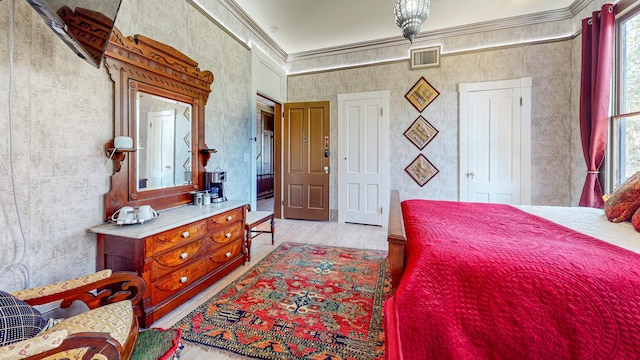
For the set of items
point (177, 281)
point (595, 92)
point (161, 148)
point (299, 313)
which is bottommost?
point (299, 313)

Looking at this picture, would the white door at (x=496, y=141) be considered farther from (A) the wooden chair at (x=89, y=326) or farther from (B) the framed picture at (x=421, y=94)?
(A) the wooden chair at (x=89, y=326)

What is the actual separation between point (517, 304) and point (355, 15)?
12.4 feet

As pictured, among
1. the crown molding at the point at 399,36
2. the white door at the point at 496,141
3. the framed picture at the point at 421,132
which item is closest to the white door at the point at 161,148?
the crown molding at the point at 399,36

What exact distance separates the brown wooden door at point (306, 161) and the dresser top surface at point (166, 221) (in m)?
2.32

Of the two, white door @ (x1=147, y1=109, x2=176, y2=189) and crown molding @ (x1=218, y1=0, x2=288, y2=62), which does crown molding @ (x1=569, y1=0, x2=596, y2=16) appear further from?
white door @ (x1=147, y1=109, x2=176, y2=189)

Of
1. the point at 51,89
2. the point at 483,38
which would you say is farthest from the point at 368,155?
the point at 51,89

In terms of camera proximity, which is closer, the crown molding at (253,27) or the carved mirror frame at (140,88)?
the carved mirror frame at (140,88)

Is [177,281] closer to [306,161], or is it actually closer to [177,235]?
[177,235]

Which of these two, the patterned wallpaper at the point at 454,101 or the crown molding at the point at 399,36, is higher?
the crown molding at the point at 399,36

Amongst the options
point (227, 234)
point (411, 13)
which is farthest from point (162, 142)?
point (411, 13)

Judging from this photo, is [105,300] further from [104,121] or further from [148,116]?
[148,116]

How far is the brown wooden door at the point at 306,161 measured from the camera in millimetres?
4594

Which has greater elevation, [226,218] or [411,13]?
[411,13]

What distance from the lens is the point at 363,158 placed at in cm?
436
